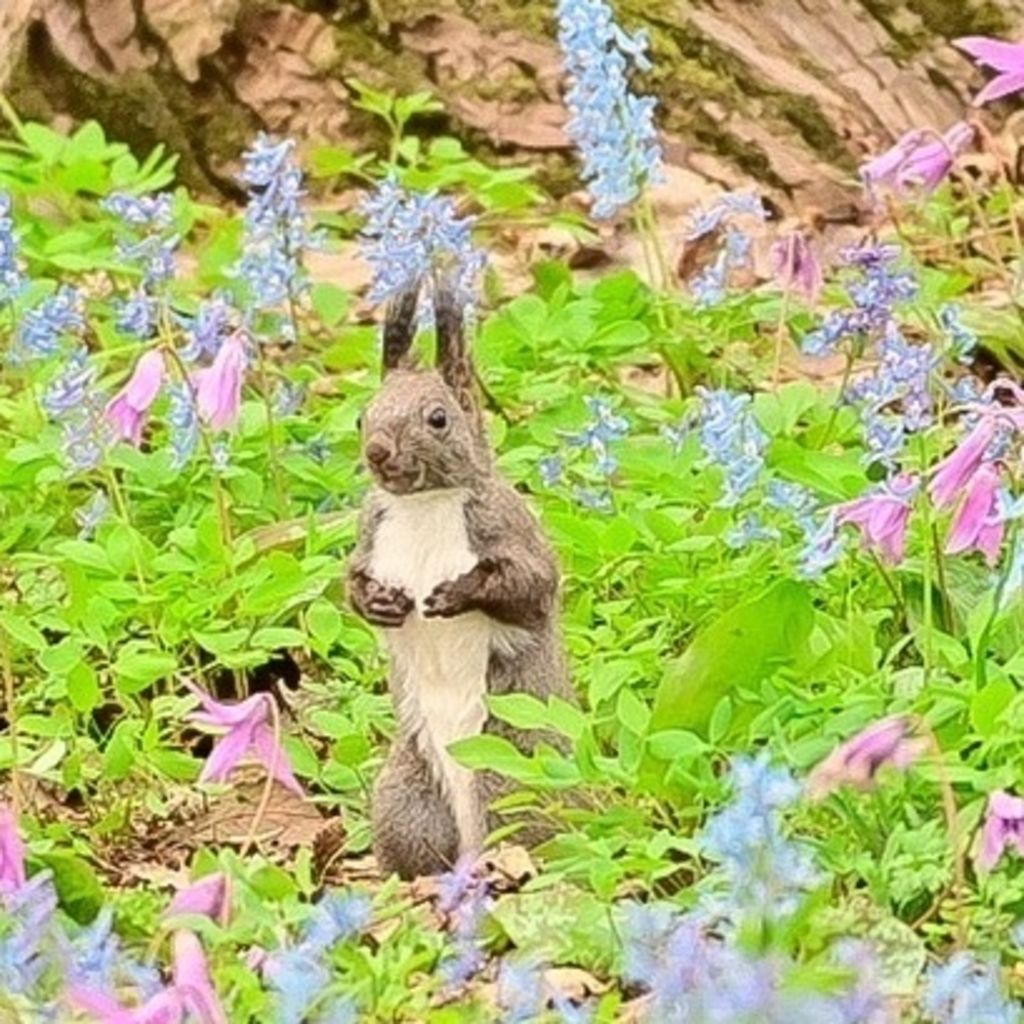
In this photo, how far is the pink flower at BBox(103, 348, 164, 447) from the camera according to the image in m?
3.95

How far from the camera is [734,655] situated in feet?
12.0

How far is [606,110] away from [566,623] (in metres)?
1.05

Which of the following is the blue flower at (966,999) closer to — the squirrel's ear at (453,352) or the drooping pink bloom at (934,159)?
the squirrel's ear at (453,352)

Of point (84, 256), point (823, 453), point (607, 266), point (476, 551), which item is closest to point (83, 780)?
point (476, 551)

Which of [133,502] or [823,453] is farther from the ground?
[823,453]

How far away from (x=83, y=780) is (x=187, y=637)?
0.74 ft

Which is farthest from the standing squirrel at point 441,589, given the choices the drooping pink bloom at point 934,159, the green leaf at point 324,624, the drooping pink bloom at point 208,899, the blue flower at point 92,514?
the blue flower at point 92,514

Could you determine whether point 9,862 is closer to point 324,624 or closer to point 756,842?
point 756,842

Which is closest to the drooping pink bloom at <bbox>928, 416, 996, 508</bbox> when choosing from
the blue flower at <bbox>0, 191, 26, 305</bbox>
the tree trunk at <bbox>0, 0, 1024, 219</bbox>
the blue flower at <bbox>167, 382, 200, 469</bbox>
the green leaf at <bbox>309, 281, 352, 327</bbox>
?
the blue flower at <bbox>167, 382, 200, 469</bbox>

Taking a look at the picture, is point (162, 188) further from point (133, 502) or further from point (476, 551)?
point (476, 551)

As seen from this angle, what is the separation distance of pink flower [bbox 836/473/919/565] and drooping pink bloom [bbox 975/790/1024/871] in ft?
2.02

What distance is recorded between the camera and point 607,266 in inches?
259

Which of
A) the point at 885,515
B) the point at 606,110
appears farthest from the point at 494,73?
the point at 885,515

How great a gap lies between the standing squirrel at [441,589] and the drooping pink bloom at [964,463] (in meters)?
0.50
